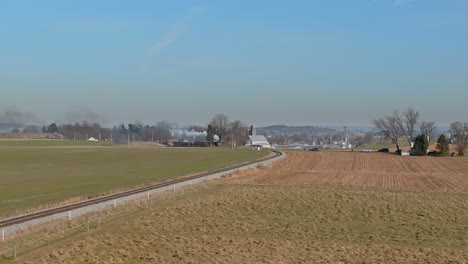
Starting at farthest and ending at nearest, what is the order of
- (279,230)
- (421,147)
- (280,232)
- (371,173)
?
(421,147), (371,173), (279,230), (280,232)

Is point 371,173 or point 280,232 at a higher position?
point 371,173

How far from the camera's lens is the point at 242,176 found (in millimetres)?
81312

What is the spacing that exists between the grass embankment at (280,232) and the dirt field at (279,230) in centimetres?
5

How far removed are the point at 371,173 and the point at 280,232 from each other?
5793 centimetres

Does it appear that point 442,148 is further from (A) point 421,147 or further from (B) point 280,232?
(B) point 280,232

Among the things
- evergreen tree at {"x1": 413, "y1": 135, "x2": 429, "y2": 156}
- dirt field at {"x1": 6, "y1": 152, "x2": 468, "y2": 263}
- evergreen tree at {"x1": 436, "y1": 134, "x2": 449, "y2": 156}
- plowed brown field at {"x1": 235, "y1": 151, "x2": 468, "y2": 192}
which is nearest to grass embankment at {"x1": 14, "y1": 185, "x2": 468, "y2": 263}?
dirt field at {"x1": 6, "y1": 152, "x2": 468, "y2": 263}

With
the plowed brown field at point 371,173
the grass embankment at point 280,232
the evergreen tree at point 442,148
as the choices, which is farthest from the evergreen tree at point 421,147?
the grass embankment at point 280,232

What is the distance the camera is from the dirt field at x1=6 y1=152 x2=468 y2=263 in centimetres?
2720

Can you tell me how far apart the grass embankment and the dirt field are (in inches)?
1.9

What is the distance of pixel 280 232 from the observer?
1362 inches

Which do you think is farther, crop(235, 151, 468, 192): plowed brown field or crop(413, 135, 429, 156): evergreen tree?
crop(413, 135, 429, 156): evergreen tree

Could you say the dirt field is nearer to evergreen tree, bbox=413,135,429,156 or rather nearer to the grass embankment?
the grass embankment

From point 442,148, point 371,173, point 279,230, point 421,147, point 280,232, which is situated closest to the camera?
point 280,232

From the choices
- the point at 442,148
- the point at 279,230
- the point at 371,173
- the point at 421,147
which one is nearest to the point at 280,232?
the point at 279,230
